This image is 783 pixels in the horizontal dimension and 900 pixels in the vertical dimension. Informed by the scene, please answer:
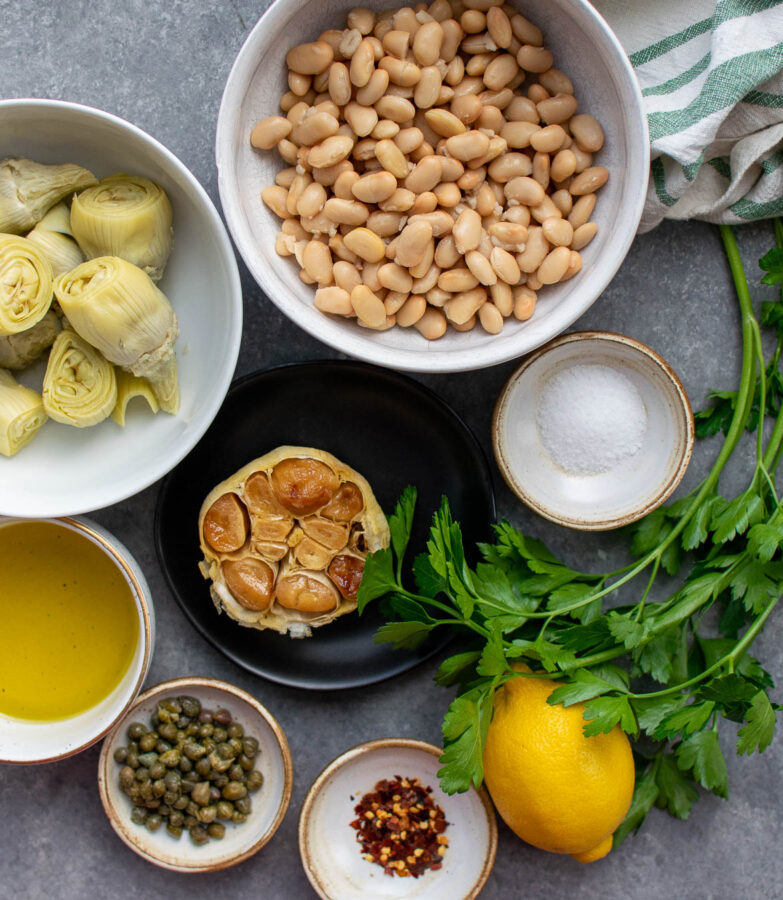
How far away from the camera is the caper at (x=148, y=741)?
1.42 m

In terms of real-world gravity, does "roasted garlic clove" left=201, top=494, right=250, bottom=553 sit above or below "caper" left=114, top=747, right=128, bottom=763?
above

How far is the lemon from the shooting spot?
124 centimetres

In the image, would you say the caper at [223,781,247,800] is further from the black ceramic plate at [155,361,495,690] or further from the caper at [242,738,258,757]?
the black ceramic plate at [155,361,495,690]

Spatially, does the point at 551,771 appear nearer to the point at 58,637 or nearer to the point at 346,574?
the point at 346,574

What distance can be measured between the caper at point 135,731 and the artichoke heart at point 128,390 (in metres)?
0.55

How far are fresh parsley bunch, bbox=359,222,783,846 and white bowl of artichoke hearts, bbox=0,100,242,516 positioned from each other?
15.8 inches

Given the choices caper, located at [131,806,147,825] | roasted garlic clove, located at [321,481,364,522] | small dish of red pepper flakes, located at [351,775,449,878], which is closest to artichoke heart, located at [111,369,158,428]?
roasted garlic clove, located at [321,481,364,522]

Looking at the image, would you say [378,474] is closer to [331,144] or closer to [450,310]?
[450,310]

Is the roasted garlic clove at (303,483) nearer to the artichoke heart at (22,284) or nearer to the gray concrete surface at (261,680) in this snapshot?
the gray concrete surface at (261,680)

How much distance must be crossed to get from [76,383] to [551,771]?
36.2 inches

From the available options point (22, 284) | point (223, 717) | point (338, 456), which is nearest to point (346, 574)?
point (338, 456)

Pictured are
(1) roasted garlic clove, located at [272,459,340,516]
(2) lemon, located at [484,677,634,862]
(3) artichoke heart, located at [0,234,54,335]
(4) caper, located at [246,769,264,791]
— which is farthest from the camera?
(4) caper, located at [246,769,264,791]

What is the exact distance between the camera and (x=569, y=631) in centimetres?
131

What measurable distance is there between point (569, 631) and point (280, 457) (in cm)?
55
